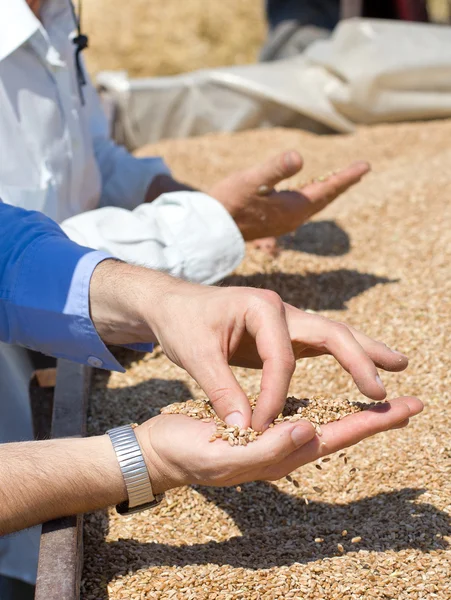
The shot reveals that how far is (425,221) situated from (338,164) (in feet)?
2.21

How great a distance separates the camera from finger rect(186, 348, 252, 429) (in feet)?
3.45

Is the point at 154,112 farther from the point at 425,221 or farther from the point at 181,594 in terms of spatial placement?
the point at 181,594

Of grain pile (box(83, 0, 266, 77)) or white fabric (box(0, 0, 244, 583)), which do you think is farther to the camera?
grain pile (box(83, 0, 266, 77))

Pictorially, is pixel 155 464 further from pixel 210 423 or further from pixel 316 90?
pixel 316 90

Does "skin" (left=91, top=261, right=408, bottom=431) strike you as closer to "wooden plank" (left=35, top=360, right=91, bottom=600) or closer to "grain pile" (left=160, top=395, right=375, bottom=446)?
"grain pile" (left=160, top=395, right=375, bottom=446)

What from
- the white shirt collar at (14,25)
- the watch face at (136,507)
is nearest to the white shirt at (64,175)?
the white shirt collar at (14,25)

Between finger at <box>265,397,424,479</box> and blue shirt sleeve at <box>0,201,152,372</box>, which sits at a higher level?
blue shirt sleeve at <box>0,201,152,372</box>

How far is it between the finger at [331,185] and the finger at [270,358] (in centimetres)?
92

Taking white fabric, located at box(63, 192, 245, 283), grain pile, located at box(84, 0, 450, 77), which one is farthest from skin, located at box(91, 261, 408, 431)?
grain pile, located at box(84, 0, 450, 77)

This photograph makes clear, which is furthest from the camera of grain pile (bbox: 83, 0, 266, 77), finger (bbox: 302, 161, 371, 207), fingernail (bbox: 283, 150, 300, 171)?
grain pile (bbox: 83, 0, 266, 77)

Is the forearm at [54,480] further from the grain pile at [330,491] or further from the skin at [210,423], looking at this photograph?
the grain pile at [330,491]

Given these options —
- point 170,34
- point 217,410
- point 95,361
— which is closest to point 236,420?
point 217,410

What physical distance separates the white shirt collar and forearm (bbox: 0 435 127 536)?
883mm

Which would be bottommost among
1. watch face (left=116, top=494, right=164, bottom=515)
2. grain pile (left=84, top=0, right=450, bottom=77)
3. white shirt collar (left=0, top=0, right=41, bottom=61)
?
grain pile (left=84, top=0, right=450, bottom=77)
